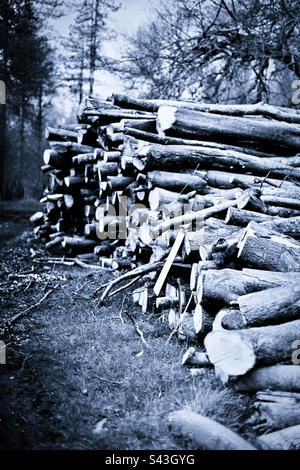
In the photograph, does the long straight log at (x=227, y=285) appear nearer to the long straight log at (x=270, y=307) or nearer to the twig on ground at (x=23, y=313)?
the long straight log at (x=270, y=307)

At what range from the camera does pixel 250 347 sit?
8.93 ft

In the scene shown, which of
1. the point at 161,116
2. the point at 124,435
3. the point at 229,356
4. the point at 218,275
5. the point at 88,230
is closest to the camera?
the point at 124,435

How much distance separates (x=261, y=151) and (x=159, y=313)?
12.7 feet

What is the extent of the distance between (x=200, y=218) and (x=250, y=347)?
74.2 inches

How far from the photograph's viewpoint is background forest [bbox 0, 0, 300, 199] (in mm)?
9203

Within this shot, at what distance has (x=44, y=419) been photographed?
2.55 m

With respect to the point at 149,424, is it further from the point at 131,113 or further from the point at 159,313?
the point at 131,113

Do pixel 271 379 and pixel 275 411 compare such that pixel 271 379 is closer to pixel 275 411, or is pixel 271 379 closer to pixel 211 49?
pixel 275 411

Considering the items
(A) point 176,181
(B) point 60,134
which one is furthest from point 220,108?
(B) point 60,134

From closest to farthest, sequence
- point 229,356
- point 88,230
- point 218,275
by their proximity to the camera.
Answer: point 229,356
point 218,275
point 88,230

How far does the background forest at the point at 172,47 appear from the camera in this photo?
920 cm

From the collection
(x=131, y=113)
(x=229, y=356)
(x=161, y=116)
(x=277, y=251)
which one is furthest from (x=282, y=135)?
(x=229, y=356)

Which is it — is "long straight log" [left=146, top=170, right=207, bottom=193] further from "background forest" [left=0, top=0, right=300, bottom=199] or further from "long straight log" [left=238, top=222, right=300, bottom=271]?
"background forest" [left=0, top=0, right=300, bottom=199]

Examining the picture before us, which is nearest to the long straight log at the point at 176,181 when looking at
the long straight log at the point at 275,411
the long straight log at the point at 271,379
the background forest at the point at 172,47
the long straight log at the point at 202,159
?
the long straight log at the point at 202,159
